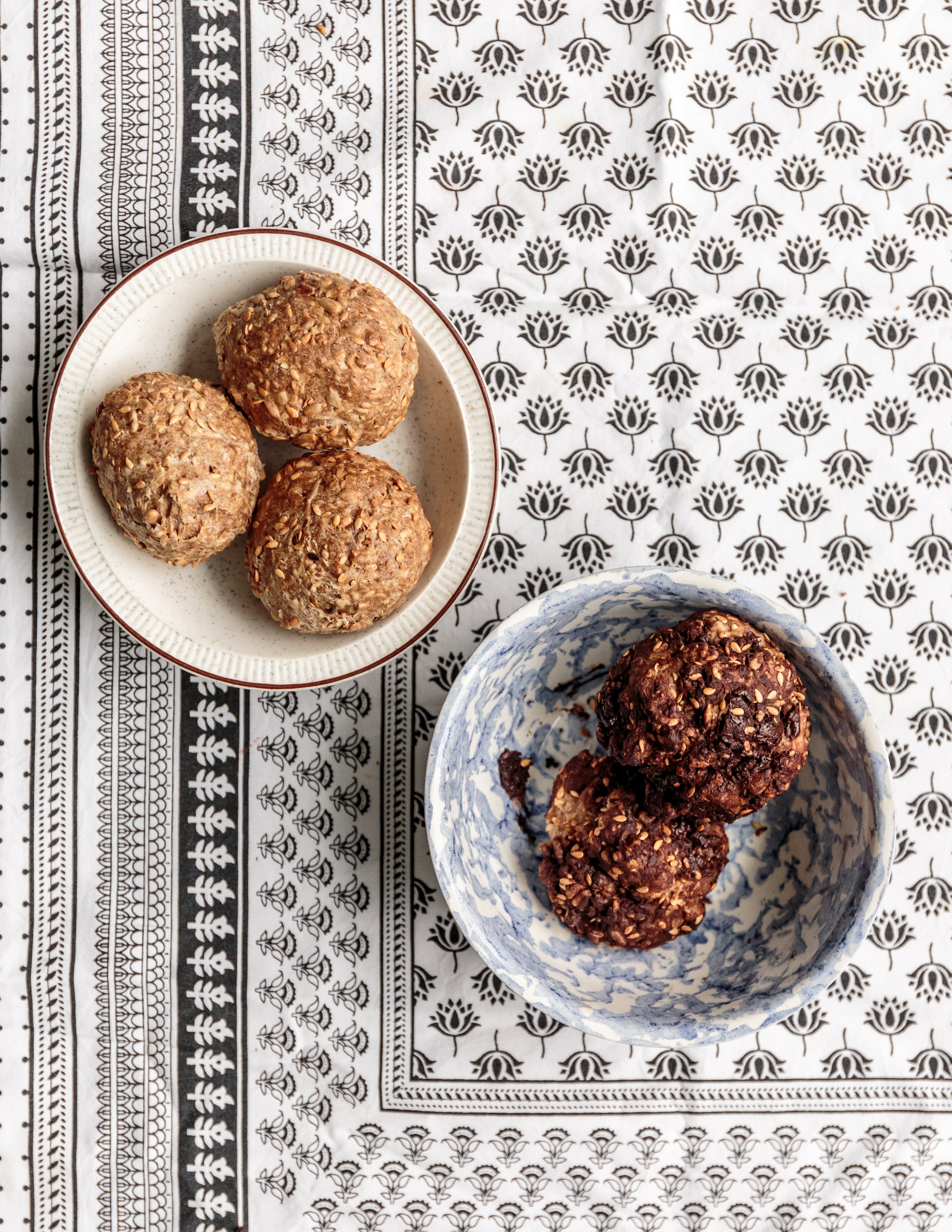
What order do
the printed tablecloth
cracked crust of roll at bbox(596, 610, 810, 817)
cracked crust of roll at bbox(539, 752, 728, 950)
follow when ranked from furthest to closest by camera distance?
the printed tablecloth, cracked crust of roll at bbox(539, 752, 728, 950), cracked crust of roll at bbox(596, 610, 810, 817)

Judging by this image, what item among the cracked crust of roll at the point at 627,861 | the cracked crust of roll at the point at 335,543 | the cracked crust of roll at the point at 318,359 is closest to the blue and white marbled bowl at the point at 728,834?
the cracked crust of roll at the point at 627,861

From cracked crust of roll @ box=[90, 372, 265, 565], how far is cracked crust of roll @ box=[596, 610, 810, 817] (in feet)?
1.86

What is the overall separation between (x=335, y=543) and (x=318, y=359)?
0.79 ft

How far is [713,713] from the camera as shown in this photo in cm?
113

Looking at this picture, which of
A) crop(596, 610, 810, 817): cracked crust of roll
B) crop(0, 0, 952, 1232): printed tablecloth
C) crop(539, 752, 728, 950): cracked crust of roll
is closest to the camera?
crop(596, 610, 810, 817): cracked crust of roll

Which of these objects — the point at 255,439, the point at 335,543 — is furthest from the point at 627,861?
the point at 255,439

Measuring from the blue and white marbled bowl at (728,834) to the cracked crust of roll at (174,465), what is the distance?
15.3 inches

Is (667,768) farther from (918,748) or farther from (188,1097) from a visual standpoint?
(188,1097)

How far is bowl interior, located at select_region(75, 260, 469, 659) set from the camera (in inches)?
Answer: 52.6

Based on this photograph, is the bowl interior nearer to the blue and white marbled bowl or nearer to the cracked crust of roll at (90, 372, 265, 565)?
the cracked crust of roll at (90, 372, 265, 565)

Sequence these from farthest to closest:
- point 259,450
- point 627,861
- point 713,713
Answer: point 259,450
point 627,861
point 713,713

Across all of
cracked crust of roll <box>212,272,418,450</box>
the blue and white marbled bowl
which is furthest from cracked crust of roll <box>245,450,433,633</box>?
the blue and white marbled bowl

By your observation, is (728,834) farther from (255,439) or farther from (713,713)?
(255,439)

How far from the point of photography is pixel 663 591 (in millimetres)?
1240
